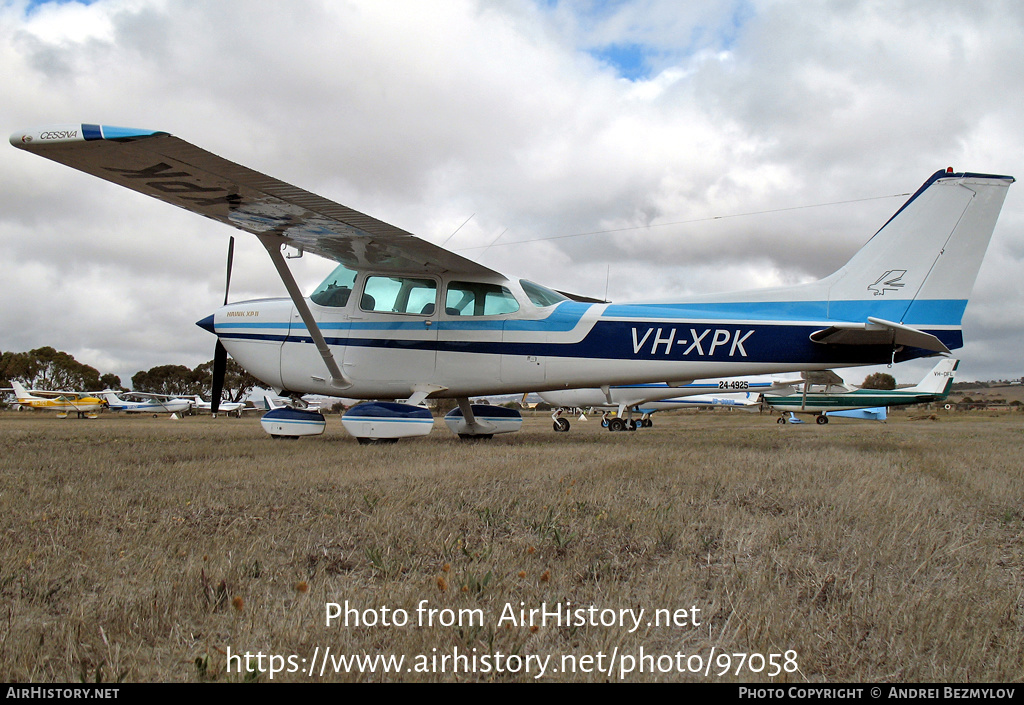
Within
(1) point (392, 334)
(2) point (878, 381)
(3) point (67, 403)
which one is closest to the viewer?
(1) point (392, 334)

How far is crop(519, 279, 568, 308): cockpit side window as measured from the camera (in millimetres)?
8312

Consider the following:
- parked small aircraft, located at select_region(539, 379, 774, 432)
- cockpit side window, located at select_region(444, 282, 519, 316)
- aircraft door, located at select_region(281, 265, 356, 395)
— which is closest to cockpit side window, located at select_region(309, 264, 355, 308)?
aircraft door, located at select_region(281, 265, 356, 395)

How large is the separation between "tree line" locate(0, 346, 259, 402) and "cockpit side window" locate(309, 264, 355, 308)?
50135 millimetres

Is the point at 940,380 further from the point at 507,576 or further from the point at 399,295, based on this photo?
the point at 507,576

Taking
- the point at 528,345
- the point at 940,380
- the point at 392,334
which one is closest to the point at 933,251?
the point at 528,345

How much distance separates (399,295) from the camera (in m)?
8.65

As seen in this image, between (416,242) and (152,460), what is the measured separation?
381 cm

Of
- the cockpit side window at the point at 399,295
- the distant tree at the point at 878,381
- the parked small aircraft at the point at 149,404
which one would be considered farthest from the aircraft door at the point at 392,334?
the distant tree at the point at 878,381

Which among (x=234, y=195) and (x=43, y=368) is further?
(x=43, y=368)

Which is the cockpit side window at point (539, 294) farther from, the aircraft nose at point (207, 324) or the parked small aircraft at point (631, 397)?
the parked small aircraft at point (631, 397)

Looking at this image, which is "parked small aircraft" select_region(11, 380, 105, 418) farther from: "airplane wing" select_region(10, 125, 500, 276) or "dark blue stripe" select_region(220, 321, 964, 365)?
"dark blue stripe" select_region(220, 321, 964, 365)

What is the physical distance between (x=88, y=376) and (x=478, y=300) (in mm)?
75401
